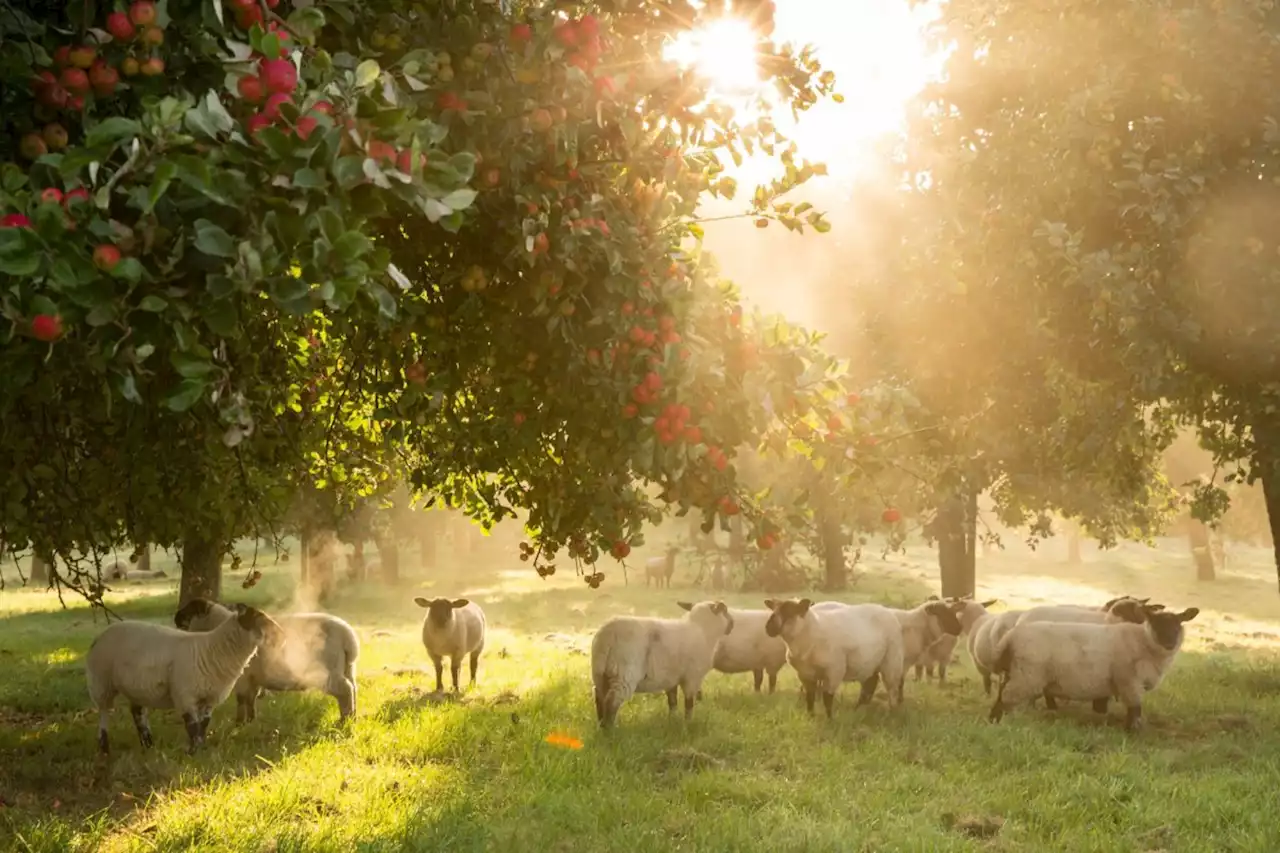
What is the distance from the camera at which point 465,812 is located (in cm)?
808

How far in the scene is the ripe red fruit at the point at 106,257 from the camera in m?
3.29

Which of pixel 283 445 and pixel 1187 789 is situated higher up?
pixel 283 445

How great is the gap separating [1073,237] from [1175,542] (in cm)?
6741

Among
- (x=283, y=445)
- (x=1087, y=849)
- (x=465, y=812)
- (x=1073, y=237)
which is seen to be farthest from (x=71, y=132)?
(x=1073, y=237)

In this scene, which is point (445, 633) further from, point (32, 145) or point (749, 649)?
point (32, 145)

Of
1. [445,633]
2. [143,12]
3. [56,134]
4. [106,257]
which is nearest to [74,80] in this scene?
[56,134]

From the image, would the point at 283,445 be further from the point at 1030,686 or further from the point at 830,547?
the point at 830,547

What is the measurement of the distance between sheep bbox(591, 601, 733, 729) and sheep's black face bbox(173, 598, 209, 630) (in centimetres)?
567

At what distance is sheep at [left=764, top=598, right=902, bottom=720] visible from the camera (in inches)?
500

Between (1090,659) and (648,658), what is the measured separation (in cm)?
563

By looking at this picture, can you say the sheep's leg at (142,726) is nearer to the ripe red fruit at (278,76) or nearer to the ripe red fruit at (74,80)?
the ripe red fruit at (74,80)

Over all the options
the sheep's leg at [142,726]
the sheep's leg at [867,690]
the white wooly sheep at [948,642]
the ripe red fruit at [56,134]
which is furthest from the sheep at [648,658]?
the ripe red fruit at [56,134]

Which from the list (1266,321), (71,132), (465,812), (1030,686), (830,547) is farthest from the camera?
(830,547)

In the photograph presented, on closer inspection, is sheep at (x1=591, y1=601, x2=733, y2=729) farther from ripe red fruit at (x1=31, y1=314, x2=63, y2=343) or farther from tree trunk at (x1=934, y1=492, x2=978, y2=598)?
tree trunk at (x1=934, y1=492, x2=978, y2=598)
